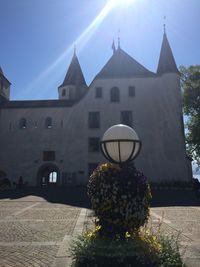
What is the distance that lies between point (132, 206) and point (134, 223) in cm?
32

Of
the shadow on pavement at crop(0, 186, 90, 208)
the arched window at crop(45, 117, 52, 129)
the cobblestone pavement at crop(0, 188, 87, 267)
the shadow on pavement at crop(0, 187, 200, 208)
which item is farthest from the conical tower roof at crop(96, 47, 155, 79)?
the cobblestone pavement at crop(0, 188, 87, 267)

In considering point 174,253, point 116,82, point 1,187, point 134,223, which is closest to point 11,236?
point 134,223

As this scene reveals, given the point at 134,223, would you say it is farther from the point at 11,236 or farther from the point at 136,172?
the point at 11,236

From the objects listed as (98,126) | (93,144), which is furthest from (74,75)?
(93,144)

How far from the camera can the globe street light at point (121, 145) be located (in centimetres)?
674

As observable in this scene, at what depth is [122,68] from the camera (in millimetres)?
43594

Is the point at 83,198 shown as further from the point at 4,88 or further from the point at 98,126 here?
the point at 4,88

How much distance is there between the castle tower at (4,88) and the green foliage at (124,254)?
43.5m

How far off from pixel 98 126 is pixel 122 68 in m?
8.73

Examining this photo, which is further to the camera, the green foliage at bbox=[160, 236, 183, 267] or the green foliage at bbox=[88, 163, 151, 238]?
the green foliage at bbox=[88, 163, 151, 238]

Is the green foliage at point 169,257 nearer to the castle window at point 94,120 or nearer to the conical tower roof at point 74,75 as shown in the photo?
Answer: the castle window at point 94,120

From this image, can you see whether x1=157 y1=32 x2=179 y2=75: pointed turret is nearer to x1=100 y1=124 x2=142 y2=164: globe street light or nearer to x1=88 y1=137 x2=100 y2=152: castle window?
Result: x1=88 y1=137 x2=100 y2=152: castle window

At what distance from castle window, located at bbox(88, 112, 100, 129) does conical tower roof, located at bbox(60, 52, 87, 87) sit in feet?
45.1

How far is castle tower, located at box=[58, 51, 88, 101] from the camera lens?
53078 millimetres
